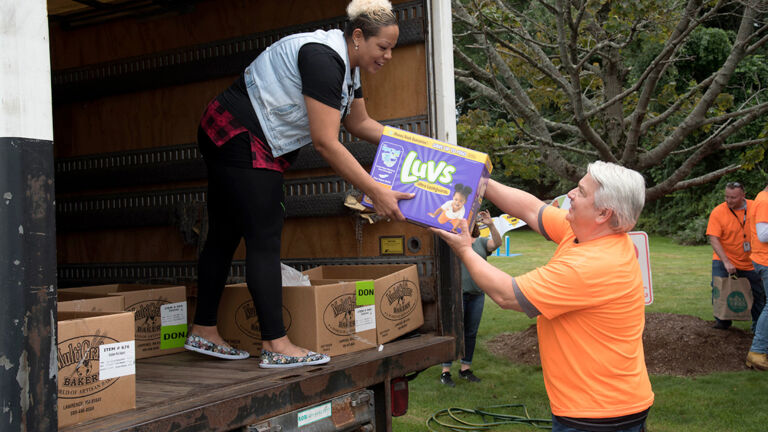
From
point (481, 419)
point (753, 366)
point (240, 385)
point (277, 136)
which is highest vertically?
point (277, 136)

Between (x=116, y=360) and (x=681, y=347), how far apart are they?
21.1 ft

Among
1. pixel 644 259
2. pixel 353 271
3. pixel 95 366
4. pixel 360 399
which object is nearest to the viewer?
pixel 95 366

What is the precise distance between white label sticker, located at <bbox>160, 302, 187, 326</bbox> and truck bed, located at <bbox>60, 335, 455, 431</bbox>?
15 centimetres

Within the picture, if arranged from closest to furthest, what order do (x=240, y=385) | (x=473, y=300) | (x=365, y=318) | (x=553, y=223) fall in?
(x=240, y=385), (x=553, y=223), (x=365, y=318), (x=473, y=300)

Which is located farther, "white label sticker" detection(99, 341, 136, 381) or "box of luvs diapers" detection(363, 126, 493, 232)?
"box of luvs diapers" detection(363, 126, 493, 232)

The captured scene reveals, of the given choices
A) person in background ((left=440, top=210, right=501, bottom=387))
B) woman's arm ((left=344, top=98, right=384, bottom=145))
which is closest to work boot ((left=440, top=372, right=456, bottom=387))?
person in background ((left=440, top=210, right=501, bottom=387))

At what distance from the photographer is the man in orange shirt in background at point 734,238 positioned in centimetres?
775

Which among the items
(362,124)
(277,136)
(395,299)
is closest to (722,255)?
(395,299)

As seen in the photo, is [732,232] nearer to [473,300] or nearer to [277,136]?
[473,300]

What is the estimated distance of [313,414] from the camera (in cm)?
243

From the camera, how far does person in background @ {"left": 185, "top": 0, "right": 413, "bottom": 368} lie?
8.55 feet

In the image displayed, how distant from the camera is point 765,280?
6754 millimetres

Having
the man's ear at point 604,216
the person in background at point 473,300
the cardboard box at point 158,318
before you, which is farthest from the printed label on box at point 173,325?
the person in background at point 473,300

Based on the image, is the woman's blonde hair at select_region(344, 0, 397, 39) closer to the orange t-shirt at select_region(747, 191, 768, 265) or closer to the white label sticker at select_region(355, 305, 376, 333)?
the white label sticker at select_region(355, 305, 376, 333)
